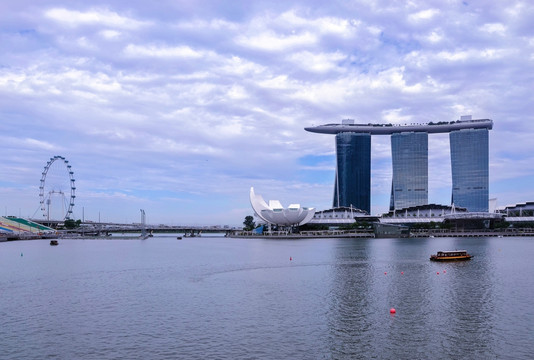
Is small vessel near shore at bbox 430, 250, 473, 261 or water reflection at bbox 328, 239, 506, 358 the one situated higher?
small vessel near shore at bbox 430, 250, 473, 261

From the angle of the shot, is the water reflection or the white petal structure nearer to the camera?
the water reflection

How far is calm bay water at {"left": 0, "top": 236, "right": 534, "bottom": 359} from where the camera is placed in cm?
2570

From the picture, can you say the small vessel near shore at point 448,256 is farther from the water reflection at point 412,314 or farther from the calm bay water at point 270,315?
the water reflection at point 412,314

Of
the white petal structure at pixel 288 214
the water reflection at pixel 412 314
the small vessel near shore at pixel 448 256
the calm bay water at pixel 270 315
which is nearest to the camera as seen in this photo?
the water reflection at pixel 412 314

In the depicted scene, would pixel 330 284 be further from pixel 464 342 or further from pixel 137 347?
pixel 137 347

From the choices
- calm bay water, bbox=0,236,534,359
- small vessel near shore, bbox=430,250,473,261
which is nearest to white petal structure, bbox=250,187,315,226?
small vessel near shore, bbox=430,250,473,261

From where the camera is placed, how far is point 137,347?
26.4 m

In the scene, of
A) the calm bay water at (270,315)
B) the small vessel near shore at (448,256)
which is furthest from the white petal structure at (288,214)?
the calm bay water at (270,315)

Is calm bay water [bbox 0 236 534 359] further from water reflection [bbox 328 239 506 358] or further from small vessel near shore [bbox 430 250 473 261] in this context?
small vessel near shore [bbox 430 250 473 261]

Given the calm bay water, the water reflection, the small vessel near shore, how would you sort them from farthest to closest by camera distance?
the small vessel near shore, the calm bay water, the water reflection

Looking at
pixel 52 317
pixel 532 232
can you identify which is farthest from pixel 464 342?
pixel 532 232

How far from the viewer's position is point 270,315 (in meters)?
33.5

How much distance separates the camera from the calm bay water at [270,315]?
25703mm

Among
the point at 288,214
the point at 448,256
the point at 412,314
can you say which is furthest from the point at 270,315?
the point at 288,214
